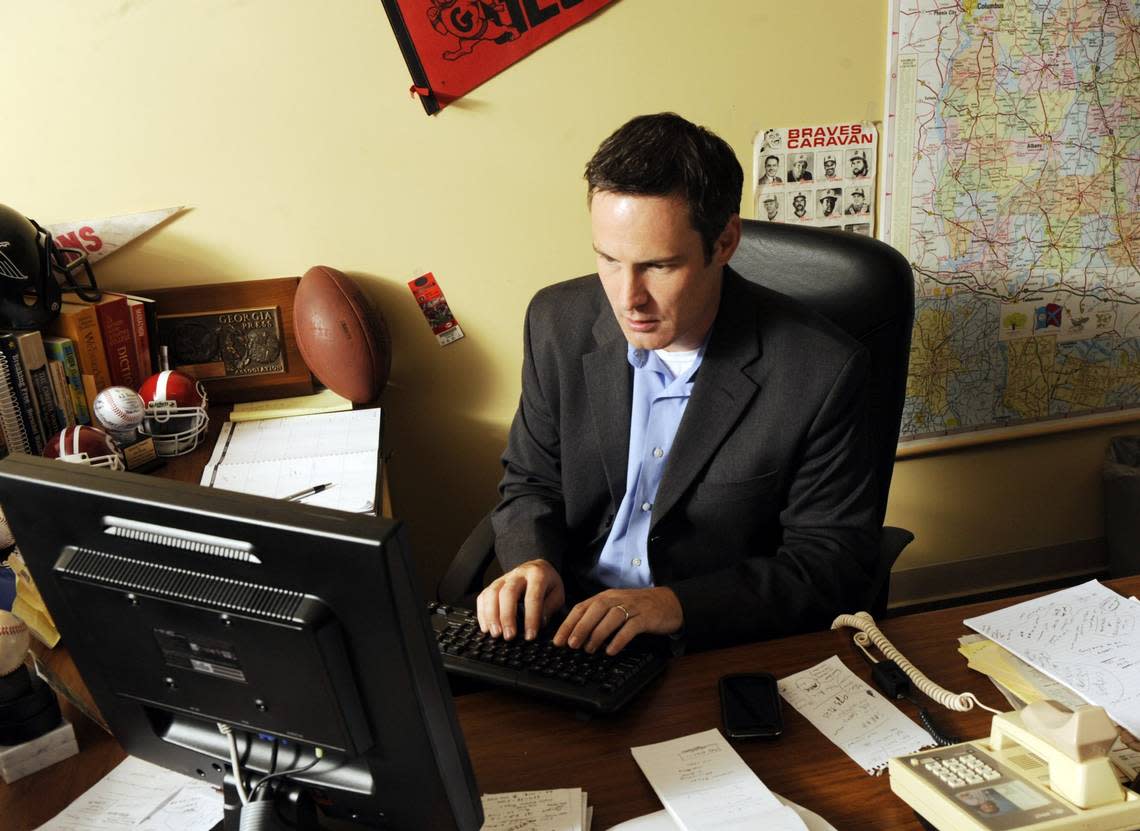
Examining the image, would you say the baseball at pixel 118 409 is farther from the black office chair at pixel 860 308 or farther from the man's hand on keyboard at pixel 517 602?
the man's hand on keyboard at pixel 517 602

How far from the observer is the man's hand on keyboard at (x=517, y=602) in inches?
50.1

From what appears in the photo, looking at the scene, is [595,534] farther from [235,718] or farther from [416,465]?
[235,718]

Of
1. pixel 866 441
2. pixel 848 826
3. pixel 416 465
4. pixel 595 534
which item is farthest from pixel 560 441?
pixel 848 826

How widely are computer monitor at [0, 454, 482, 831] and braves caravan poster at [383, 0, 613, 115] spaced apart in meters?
1.47

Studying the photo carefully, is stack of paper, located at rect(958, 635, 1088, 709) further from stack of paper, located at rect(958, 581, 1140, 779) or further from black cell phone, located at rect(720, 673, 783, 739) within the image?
black cell phone, located at rect(720, 673, 783, 739)

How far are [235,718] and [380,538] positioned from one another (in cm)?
30

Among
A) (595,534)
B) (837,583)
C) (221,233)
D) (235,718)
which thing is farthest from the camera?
(221,233)

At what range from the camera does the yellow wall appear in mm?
1951

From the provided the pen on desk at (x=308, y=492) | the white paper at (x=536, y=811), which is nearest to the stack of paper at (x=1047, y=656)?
the white paper at (x=536, y=811)

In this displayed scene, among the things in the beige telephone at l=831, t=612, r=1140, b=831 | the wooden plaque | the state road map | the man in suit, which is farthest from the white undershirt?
the state road map

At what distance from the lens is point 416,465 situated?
237 cm

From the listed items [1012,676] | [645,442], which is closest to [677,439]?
[645,442]

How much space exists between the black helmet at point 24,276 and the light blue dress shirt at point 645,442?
1107 mm

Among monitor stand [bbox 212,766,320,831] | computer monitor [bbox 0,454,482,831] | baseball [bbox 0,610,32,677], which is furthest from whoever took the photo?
baseball [bbox 0,610,32,677]
